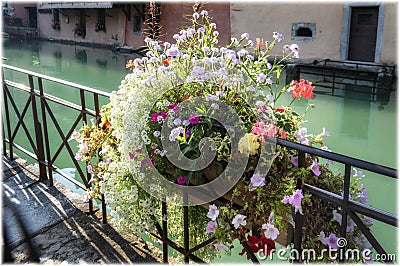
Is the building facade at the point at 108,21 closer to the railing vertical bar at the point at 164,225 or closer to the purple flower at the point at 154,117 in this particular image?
the railing vertical bar at the point at 164,225

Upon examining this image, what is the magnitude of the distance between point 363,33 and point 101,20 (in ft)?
33.2

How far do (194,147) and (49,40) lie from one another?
19391 millimetres

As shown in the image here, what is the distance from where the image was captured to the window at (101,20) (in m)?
16.1

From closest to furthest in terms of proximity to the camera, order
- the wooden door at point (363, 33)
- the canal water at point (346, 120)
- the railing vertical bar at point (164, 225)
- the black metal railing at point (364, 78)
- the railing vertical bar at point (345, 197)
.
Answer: the railing vertical bar at point (345, 197) → the railing vertical bar at point (164, 225) → the canal water at point (346, 120) → the black metal railing at point (364, 78) → the wooden door at point (363, 33)

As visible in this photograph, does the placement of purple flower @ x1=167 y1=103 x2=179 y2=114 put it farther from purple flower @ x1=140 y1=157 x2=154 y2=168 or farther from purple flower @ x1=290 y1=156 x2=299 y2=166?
purple flower @ x1=290 y1=156 x2=299 y2=166

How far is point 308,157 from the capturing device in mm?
1226

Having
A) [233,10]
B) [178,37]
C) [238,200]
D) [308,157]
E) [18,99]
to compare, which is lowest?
[18,99]

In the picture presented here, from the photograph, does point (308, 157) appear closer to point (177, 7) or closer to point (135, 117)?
point (135, 117)

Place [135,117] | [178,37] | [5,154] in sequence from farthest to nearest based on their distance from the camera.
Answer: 1. [5,154]
2. [178,37]
3. [135,117]

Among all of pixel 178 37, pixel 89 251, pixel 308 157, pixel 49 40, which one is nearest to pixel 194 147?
pixel 308 157

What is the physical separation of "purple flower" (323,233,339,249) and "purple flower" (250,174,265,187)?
0.78 feet

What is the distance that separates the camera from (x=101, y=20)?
53.2 ft

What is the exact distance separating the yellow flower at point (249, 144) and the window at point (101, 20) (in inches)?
622

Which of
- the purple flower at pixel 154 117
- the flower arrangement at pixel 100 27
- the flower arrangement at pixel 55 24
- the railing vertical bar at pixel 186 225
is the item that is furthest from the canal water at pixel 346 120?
the flower arrangement at pixel 55 24
